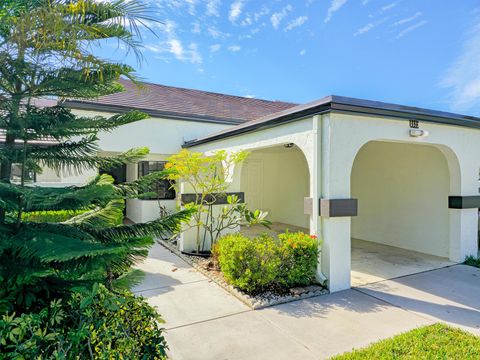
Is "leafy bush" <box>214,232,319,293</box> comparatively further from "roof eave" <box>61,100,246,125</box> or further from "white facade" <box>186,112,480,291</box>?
"roof eave" <box>61,100,246,125</box>

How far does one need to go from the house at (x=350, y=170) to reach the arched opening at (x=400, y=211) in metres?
0.03

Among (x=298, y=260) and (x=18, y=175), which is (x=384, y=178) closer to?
(x=298, y=260)

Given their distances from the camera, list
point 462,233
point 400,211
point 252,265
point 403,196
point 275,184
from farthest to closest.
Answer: point 275,184
point 400,211
point 403,196
point 462,233
point 252,265

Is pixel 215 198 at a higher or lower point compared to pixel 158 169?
lower

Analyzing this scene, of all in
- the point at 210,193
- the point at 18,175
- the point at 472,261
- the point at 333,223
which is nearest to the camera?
the point at 18,175

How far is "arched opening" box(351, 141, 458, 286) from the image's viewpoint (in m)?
7.91

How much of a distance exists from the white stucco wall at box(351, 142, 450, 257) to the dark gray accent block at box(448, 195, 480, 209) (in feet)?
1.50

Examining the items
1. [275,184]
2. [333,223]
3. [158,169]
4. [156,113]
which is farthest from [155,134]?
[333,223]

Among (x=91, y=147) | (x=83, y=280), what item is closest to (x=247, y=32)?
(x=91, y=147)

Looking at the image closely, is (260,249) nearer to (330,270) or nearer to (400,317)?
(330,270)

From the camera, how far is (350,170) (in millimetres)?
6055

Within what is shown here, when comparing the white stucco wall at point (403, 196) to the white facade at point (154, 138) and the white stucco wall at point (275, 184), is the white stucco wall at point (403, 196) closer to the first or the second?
the white stucco wall at point (275, 184)

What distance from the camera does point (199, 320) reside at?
470 cm

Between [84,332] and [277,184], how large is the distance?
13.0 meters
